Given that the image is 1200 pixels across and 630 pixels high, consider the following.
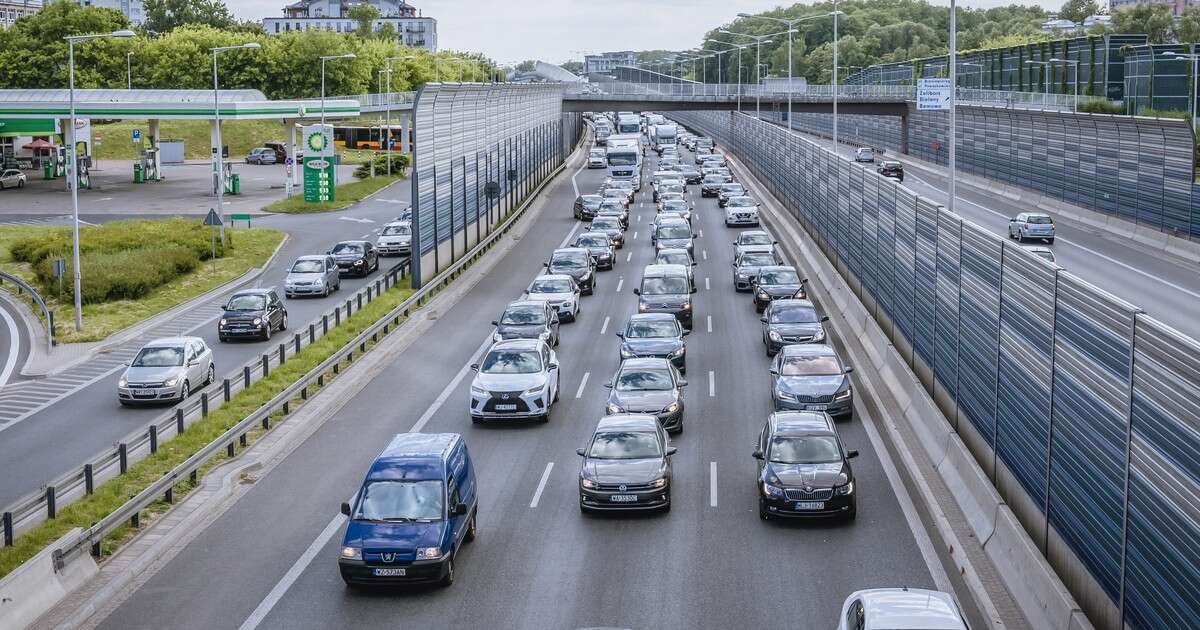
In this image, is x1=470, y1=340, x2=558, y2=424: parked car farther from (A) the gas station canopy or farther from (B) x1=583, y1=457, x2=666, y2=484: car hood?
(A) the gas station canopy

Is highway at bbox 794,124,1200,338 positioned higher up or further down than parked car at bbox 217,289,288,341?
higher up

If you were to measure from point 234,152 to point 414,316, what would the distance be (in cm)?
9178

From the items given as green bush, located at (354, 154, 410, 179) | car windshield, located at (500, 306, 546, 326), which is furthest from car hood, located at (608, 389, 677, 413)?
green bush, located at (354, 154, 410, 179)

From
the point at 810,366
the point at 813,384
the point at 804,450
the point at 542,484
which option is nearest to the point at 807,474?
the point at 804,450

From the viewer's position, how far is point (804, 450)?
2166 cm

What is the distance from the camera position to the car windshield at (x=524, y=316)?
1400 inches

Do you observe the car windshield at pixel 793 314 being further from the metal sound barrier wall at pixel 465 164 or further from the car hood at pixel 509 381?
the metal sound barrier wall at pixel 465 164

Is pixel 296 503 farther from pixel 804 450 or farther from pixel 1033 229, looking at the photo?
pixel 1033 229

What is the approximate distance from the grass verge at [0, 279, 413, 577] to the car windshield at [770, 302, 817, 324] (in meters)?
11.0

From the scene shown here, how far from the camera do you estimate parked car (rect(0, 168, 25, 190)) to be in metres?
89.2

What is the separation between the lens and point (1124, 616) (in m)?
14.6

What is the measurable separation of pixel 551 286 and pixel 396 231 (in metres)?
20.4

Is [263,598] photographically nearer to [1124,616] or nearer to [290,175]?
[1124,616]

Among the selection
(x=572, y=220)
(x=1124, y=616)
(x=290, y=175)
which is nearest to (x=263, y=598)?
(x=1124, y=616)
